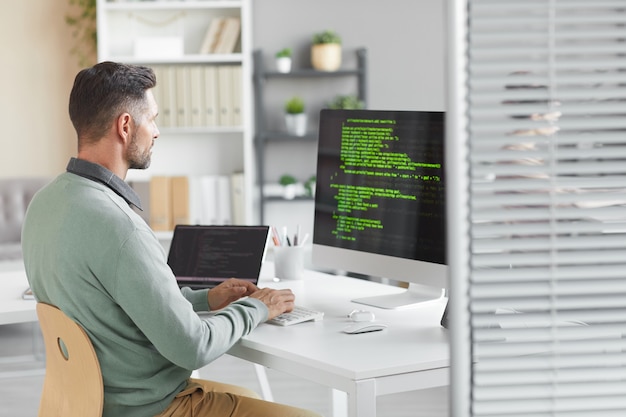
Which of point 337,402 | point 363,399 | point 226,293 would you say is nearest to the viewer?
point 363,399

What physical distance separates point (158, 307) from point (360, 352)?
0.44 meters

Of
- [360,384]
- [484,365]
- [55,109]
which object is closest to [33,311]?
[360,384]

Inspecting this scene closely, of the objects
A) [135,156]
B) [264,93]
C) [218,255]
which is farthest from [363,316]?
[264,93]

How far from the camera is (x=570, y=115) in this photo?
136 centimetres

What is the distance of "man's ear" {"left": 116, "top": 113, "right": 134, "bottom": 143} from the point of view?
2082mm

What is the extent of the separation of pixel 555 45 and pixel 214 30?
421cm

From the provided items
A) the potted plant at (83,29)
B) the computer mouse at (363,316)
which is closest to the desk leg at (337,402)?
the computer mouse at (363,316)

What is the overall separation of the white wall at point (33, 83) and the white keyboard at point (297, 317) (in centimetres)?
380

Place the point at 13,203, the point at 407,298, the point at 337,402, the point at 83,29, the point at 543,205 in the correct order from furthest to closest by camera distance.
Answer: the point at 83,29 → the point at 13,203 → the point at 337,402 → the point at 407,298 → the point at 543,205

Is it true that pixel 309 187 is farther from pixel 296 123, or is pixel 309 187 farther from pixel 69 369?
pixel 69 369

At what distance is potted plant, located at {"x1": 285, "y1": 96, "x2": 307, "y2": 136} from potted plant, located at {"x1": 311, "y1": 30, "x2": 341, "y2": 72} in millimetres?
251

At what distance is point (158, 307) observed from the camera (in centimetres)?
187


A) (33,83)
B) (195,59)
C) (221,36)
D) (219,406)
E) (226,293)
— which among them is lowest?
(219,406)

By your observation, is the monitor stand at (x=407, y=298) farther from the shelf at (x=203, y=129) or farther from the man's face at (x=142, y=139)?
the shelf at (x=203, y=129)
